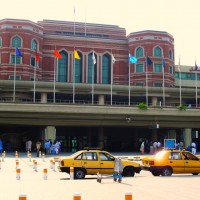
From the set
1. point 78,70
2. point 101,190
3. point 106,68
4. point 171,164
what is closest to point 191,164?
point 171,164

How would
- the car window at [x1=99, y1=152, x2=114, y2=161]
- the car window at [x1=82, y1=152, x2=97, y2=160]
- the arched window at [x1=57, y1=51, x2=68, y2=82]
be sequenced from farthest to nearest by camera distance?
the arched window at [x1=57, y1=51, x2=68, y2=82], the car window at [x1=99, y1=152, x2=114, y2=161], the car window at [x1=82, y1=152, x2=97, y2=160]

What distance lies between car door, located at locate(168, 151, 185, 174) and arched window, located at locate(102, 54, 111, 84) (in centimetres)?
5179

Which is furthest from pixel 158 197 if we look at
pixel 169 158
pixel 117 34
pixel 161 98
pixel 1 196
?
pixel 117 34

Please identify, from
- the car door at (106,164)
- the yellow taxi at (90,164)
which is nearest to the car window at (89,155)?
the yellow taxi at (90,164)

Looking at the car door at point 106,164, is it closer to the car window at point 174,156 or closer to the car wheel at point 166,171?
the car wheel at point 166,171

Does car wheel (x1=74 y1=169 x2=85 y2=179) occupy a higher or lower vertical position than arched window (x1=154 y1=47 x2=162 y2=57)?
lower

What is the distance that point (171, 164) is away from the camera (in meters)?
19.8

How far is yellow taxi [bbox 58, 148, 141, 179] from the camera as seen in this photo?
18391 millimetres

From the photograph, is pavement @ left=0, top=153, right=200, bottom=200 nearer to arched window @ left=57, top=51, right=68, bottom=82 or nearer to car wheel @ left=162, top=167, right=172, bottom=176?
car wheel @ left=162, top=167, right=172, bottom=176

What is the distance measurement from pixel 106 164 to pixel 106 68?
177ft

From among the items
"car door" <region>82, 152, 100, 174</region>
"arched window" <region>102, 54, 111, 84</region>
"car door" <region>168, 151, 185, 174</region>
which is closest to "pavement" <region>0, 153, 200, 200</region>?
"car door" <region>82, 152, 100, 174</region>

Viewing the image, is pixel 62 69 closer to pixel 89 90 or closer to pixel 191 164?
pixel 89 90

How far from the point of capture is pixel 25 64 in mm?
63094

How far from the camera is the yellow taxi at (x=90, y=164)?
60.3 ft
